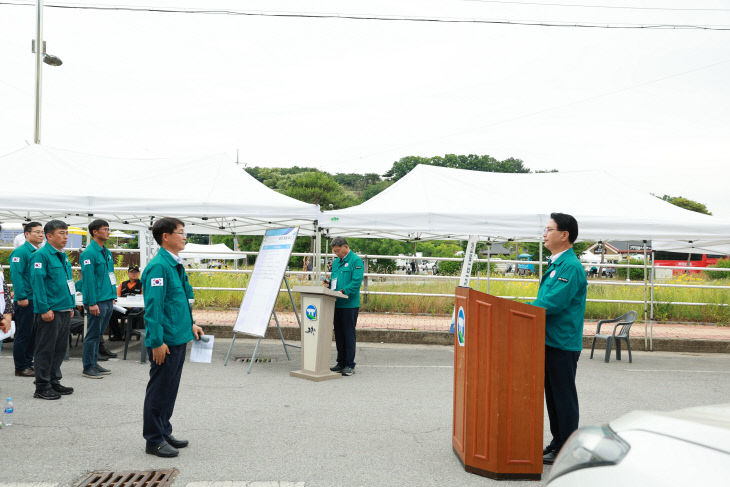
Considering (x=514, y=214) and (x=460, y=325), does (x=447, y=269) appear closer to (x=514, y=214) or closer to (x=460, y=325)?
(x=514, y=214)

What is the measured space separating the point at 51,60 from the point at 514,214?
1304 cm

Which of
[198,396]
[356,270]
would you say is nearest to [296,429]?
[198,396]

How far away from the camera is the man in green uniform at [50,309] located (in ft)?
21.3

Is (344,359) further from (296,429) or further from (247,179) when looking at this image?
(247,179)

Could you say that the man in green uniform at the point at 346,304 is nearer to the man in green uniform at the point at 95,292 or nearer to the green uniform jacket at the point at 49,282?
the man in green uniform at the point at 95,292

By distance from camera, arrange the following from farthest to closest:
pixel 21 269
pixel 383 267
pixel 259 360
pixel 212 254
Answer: pixel 383 267
pixel 212 254
pixel 259 360
pixel 21 269

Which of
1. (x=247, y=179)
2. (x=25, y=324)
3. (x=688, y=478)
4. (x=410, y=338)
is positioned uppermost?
(x=247, y=179)

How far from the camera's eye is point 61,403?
6.31 meters

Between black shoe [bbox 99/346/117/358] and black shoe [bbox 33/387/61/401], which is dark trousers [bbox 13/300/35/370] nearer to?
black shoe [bbox 99/346/117/358]

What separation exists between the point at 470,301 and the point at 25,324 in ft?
21.3

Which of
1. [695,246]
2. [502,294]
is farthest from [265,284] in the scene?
[695,246]

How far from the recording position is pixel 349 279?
8766 millimetres

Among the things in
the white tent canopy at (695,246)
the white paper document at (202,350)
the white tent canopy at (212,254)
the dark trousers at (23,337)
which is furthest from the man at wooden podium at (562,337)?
the white tent canopy at (695,246)

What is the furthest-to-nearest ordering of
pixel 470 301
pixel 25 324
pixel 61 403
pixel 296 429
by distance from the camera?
pixel 25 324 < pixel 61 403 < pixel 296 429 < pixel 470 301
